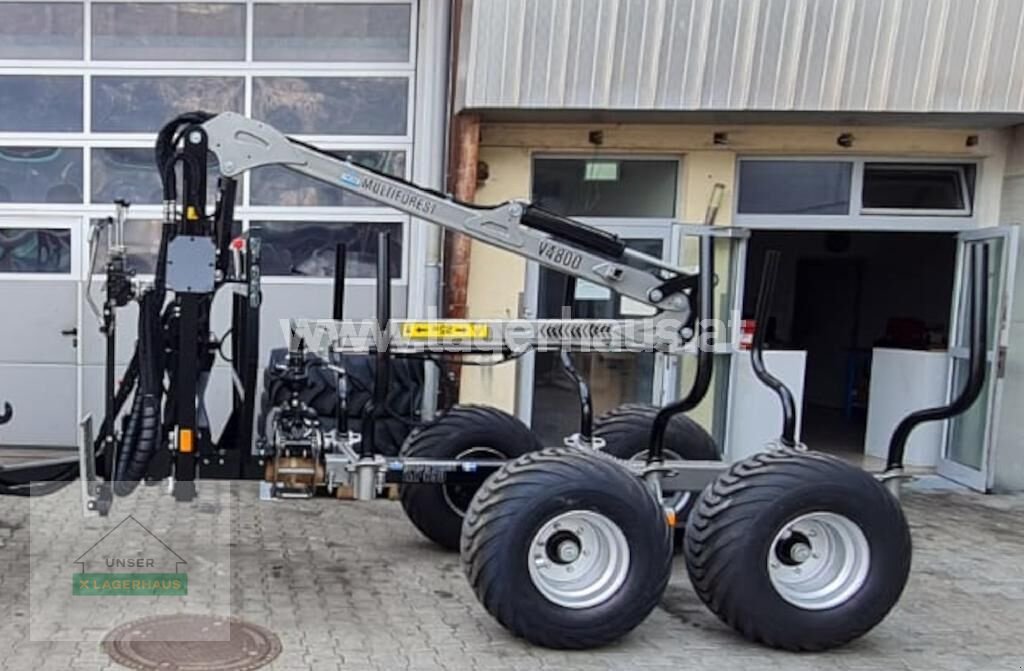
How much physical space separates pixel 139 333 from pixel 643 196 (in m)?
4.86

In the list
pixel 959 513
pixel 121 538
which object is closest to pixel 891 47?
pixel 959 513

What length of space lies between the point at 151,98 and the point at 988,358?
760cm

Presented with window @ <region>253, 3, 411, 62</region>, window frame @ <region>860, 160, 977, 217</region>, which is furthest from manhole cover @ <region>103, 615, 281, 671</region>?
window frame @ <region>860, 160, 977, 217</region>

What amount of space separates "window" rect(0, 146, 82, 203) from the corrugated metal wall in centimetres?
360

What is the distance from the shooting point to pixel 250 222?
26.2ft

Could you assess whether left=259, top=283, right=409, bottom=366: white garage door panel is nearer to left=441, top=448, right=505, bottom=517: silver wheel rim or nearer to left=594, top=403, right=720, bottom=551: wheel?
left=441, top=448, right=505, bottom=517: silver wheel rim

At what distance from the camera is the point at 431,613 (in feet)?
15.7

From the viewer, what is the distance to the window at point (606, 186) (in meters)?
8.19

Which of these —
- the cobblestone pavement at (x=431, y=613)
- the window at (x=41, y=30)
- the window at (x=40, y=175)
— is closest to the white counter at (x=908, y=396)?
the cobblestone pavement at (x=431, y=613)

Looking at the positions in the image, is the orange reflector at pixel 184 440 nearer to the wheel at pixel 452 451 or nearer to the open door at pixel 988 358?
the wheel at pixel 452 451

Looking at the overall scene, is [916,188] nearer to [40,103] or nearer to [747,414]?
[747,414]

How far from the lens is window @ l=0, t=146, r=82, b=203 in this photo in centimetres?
800

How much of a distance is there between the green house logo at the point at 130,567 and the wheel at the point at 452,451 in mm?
1420

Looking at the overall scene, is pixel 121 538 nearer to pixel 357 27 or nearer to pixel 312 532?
pixel 312 532
